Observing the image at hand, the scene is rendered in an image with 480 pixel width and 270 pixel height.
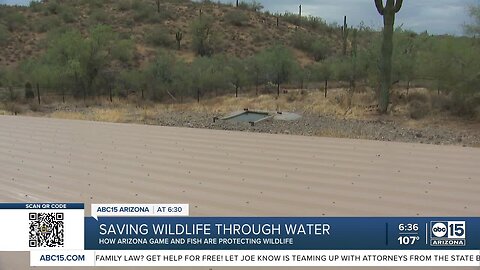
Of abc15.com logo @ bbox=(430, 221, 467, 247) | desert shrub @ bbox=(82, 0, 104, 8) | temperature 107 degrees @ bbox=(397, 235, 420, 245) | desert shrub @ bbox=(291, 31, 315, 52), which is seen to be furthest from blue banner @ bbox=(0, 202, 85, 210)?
desert shrub @ bbox=(82, 0, 104, 8)

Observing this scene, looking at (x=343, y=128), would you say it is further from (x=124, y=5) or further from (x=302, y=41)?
(x=124, y=5)

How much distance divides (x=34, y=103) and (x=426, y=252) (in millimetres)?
24747

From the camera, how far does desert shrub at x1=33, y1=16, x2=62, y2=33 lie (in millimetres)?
48750

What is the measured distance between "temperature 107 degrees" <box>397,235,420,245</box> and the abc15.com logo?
0.13m

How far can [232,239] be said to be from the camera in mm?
4406

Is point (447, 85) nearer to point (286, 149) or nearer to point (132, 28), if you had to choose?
point (286, 149)

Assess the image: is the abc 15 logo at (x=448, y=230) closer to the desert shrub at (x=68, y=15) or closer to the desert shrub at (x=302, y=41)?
the desert shrub at (x=302, y=41)

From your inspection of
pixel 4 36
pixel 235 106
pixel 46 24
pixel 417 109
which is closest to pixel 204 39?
pixel 46 24

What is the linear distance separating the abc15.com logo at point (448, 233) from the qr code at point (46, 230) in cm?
332

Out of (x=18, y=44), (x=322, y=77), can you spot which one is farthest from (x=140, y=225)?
(x=18, y=44)

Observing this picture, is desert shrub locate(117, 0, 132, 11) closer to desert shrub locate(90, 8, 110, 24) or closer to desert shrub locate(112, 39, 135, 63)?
desert shrub locate(90, 8, 110, 24)

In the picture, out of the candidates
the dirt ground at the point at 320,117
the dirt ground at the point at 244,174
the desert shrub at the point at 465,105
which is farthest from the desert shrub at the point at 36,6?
the dirt ground at the point at 244,174

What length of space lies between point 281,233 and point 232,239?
51 centimetres

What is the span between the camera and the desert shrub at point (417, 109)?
18.4 meters
